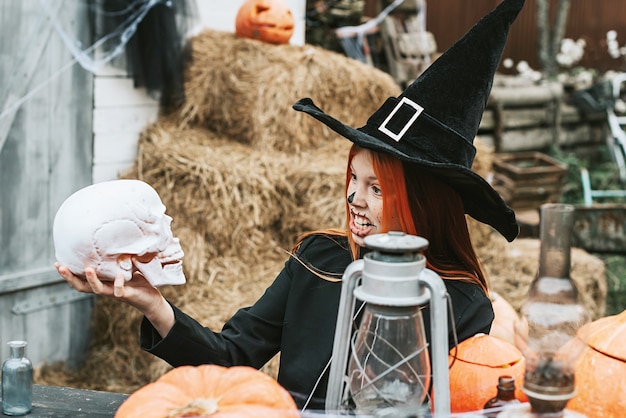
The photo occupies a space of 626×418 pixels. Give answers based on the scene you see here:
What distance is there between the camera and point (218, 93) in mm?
5070

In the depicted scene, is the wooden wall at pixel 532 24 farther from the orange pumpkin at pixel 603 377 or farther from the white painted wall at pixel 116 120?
the orange pumpkin at pixel 603 377

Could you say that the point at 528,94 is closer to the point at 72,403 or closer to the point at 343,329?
the point at 72,403

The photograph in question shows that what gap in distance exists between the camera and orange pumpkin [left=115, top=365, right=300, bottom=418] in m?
1.36

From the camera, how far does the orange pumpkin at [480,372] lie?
1.67 metres

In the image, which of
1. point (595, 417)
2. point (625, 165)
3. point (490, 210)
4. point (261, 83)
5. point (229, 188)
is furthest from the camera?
point (625, 165)

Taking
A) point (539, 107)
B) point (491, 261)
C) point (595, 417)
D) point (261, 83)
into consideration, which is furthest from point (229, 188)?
A: point (539, 107)

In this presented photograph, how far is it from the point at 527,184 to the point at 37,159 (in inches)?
184

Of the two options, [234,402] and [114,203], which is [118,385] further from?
[234,402]

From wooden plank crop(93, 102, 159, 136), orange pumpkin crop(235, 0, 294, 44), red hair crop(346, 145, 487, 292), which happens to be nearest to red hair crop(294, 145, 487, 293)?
red hair crop(346, 145, 487, 292)

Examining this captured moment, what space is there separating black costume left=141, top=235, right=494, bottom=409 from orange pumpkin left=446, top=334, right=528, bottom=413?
17 centimetres

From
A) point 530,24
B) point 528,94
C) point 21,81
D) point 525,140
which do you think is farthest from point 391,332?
point 530,24

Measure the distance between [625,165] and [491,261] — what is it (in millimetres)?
4753

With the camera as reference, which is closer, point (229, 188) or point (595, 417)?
point (595, 417)

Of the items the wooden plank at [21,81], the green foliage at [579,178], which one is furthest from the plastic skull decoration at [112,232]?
the green foliage at [579,178]
